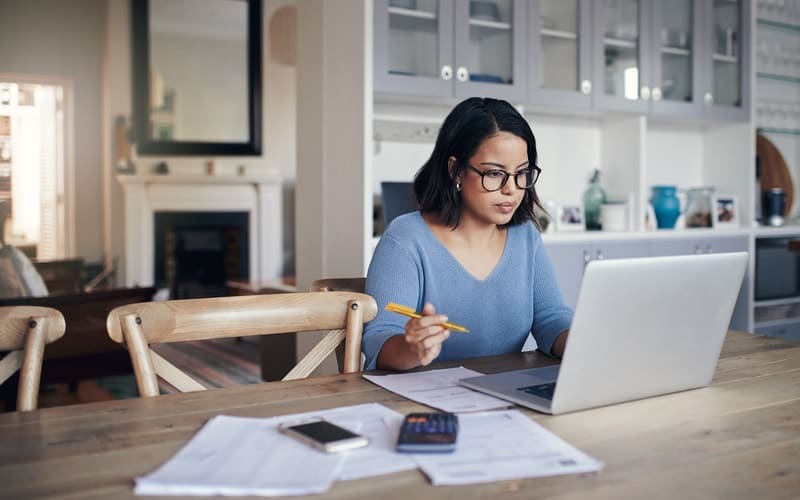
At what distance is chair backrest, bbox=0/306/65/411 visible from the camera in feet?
3.79

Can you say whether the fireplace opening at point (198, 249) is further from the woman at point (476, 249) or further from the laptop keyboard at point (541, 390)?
the laptop keyboard at point (541, 390)

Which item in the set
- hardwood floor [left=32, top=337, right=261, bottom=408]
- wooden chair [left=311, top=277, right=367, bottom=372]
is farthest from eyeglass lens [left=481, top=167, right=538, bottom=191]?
hardwood floor [left=32, top=337, right=261, bottom=408]

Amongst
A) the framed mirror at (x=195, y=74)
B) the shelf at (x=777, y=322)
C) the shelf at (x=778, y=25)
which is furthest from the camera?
the framed mirror at (x=195, y=74)

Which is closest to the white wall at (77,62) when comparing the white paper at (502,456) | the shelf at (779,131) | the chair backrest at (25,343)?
the shelf at (779,131)

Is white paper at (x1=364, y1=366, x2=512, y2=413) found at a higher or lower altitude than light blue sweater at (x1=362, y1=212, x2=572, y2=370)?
lower

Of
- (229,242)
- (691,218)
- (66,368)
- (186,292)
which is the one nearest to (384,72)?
(66,368)

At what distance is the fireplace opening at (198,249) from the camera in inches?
295

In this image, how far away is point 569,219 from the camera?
3.81 m

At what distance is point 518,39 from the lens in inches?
138

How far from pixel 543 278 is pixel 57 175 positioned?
7094 mm

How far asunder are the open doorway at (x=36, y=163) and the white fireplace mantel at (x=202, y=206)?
0.88 metres

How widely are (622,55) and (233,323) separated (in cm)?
306

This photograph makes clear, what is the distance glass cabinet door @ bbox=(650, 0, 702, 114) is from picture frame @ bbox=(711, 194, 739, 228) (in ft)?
1.71

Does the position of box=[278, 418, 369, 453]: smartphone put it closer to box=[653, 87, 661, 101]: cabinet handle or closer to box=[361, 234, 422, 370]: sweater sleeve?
box=[361, 234, 422, 370]: sweater sleeve
